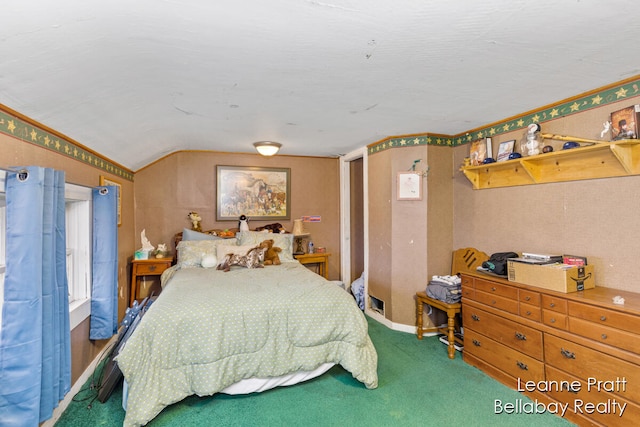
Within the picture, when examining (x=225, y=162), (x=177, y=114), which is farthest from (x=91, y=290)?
(x=225, y=162)

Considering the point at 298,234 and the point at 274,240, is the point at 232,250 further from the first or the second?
the point at 298,234

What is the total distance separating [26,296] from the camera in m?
1.63

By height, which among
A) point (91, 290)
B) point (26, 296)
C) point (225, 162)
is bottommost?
point (91, 290)

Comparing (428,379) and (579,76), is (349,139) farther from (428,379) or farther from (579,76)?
(428,379)

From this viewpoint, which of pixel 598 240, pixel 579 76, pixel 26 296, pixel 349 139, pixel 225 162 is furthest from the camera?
pixel 225 162

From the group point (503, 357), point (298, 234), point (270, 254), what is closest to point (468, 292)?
point (503, 357)

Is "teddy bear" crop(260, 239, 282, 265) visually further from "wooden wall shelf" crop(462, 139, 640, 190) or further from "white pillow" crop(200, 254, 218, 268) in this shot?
"wooden wall shelf" crop(462, 139, 640, 190)

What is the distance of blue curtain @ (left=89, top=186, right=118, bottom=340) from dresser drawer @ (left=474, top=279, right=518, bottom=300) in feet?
10.1

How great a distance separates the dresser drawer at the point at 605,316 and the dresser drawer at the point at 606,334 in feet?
0.09

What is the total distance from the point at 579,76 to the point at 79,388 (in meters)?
4.00

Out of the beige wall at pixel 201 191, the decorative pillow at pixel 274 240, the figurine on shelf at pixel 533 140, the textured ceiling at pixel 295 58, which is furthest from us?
the beige wall at pixel 201 191

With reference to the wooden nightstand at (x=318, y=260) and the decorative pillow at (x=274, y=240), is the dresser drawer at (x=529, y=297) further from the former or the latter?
the wooden nightstand at (x=318, y=260)

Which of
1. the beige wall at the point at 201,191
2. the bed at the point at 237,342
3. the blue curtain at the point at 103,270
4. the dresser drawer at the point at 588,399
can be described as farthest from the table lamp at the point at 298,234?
the dresser drawer at the point at 588,399

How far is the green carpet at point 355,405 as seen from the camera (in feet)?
6.98
